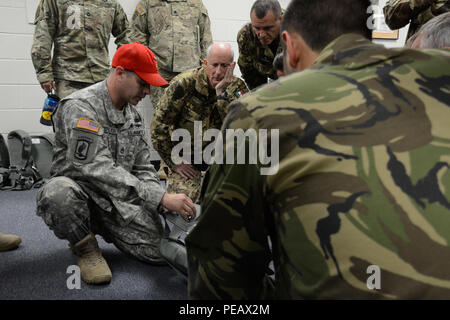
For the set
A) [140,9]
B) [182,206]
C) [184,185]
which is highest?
[140,9]

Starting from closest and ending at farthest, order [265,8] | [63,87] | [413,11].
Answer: [413,11]
[265,8]
[63,87]

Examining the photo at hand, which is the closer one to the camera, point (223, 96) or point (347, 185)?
point (347, 185)

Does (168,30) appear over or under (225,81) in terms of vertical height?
over

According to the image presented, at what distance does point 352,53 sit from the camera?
0.60 meters

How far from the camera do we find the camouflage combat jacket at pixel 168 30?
3.02m

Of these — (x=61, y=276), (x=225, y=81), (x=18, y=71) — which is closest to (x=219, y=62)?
(x=225, y=81)

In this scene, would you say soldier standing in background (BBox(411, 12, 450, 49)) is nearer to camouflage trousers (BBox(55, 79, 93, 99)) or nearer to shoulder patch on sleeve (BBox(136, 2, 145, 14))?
camouflage trousers (BBox(55, 79, 93, 99))

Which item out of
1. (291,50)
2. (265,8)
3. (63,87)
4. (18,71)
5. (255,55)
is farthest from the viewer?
(18,71)

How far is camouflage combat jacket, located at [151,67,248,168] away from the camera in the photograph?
85.8 inches

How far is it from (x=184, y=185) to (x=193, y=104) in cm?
50

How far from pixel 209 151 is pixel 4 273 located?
132 cm

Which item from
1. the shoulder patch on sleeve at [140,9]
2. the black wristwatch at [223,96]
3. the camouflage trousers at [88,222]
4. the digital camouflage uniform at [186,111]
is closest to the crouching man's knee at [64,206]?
the camouflage trousers at [88,222]

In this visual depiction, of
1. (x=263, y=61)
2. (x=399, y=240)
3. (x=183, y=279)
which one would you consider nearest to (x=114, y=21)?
(x=263, y=61)

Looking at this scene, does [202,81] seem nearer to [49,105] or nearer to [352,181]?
[49,105]
